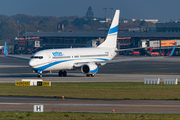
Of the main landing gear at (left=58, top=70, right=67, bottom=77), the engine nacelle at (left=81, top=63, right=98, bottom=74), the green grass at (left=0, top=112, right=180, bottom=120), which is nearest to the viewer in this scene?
the green grass at (left=0, top=112, right=180, bottom=120)

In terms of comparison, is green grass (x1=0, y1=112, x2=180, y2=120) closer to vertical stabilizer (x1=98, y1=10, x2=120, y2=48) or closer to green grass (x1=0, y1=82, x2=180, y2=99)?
green grass (x1=0, y1=82, x2=180, y2=99)

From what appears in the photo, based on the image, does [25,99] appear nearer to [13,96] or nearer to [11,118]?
[13,96]

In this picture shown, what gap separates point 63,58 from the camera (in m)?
56.3

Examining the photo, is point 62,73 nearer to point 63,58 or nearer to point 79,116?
point 63,58

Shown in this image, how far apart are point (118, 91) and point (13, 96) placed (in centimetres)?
1136

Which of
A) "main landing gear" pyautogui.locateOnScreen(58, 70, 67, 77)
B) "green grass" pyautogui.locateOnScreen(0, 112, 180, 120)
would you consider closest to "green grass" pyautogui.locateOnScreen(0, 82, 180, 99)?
"green grass" pyautogui.locateOnScreen(0, 112, 180, 120)

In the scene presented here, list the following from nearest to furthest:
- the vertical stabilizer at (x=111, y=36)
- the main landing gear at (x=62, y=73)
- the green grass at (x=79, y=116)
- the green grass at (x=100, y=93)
Result: the green grass at (x=79, y=116), the green grass at (x=100, y=93), the main landing gear at (x=62, y=73), the vertical stabilizer at (x=111, y=36)

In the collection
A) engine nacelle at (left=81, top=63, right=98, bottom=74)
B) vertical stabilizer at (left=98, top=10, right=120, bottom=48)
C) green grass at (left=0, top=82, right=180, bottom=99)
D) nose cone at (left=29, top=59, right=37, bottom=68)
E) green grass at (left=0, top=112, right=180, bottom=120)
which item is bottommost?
green grass at (left=0, top=82, right=180, bottom=99)

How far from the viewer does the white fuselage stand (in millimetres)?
53800

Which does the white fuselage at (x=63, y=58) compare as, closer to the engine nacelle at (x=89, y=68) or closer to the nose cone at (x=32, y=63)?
the nose cone at (x=32, y=63)

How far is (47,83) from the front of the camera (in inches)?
1702

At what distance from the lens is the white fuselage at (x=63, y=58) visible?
53800mm

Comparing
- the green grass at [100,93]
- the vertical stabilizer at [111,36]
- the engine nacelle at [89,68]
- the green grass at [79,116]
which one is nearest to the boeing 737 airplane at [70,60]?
the engine nacelle at [89,68]

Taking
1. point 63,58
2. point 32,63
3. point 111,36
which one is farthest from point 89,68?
point 111,36
